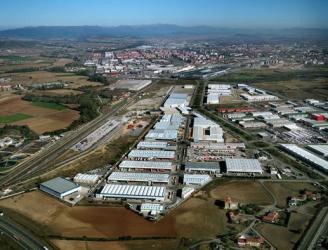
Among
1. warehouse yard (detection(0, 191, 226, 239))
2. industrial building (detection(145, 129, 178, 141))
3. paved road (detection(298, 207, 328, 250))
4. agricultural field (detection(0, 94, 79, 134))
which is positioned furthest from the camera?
agricultural field (detection(0, 94, 79, 134))

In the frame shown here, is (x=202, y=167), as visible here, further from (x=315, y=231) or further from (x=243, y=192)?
(x=315, y=231)

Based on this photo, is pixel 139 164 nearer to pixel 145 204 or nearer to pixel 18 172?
pixel 145 204

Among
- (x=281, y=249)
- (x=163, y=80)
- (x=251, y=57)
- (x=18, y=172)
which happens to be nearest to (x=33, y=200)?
(x=18, y=172)

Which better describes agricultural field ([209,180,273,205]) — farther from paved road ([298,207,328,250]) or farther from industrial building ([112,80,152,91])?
industrial building ([112,80,152,91])

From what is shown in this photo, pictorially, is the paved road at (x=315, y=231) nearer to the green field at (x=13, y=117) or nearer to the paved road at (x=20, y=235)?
the paved road at (x=20, y=235)

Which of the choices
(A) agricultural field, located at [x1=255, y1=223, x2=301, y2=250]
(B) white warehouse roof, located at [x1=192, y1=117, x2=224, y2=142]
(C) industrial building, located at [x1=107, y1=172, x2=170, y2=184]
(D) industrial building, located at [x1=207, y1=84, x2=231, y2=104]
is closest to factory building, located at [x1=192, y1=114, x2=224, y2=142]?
(B) white warehouse roof, located at [x1=192, y1=117, x2=224, y2=142]
